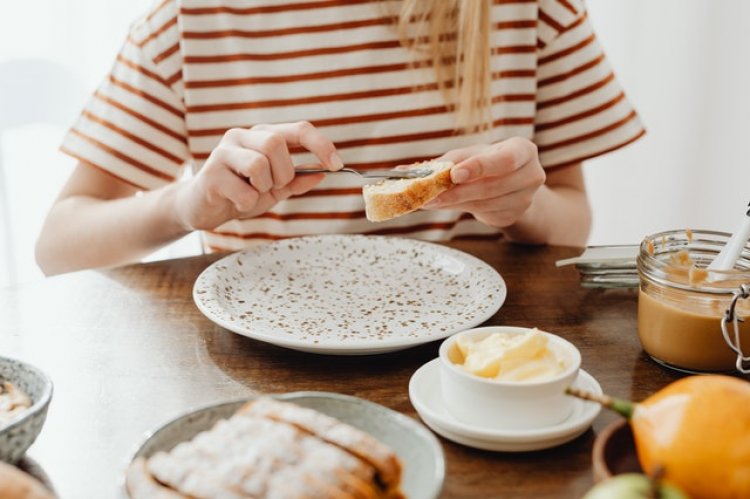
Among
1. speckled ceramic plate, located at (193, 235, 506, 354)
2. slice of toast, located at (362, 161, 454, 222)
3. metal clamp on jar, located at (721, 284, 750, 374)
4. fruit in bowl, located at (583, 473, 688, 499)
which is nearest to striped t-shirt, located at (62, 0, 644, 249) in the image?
speckled ceramic plate, located at (193, 235, 506, 354)

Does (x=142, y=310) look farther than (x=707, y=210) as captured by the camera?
No

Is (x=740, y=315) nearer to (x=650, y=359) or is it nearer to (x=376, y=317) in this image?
(x=650, y=359)

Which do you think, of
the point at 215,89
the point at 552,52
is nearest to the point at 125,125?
the point at 215,89

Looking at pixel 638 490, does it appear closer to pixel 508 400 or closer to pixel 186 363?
pixel 508 400

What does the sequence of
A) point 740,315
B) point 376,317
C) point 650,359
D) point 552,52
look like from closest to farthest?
point 740,315, point 650,359, point 376,317, point 552,52

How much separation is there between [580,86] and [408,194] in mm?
635

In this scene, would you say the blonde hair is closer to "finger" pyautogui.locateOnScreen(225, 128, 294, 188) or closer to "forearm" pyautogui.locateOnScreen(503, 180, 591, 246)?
"forearm" pyautogui.locateOnScreen(503, 180, 591, 246)

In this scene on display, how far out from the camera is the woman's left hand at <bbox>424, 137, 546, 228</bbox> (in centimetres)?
119

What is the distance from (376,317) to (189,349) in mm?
258

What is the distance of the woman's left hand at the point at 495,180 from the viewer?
3.89ft

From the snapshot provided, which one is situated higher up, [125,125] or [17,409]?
[125,125]

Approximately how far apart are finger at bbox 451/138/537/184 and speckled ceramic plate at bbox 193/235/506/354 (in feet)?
0.52

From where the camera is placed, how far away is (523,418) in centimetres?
81

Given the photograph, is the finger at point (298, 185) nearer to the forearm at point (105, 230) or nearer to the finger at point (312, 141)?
the finger at point (312, 141)
